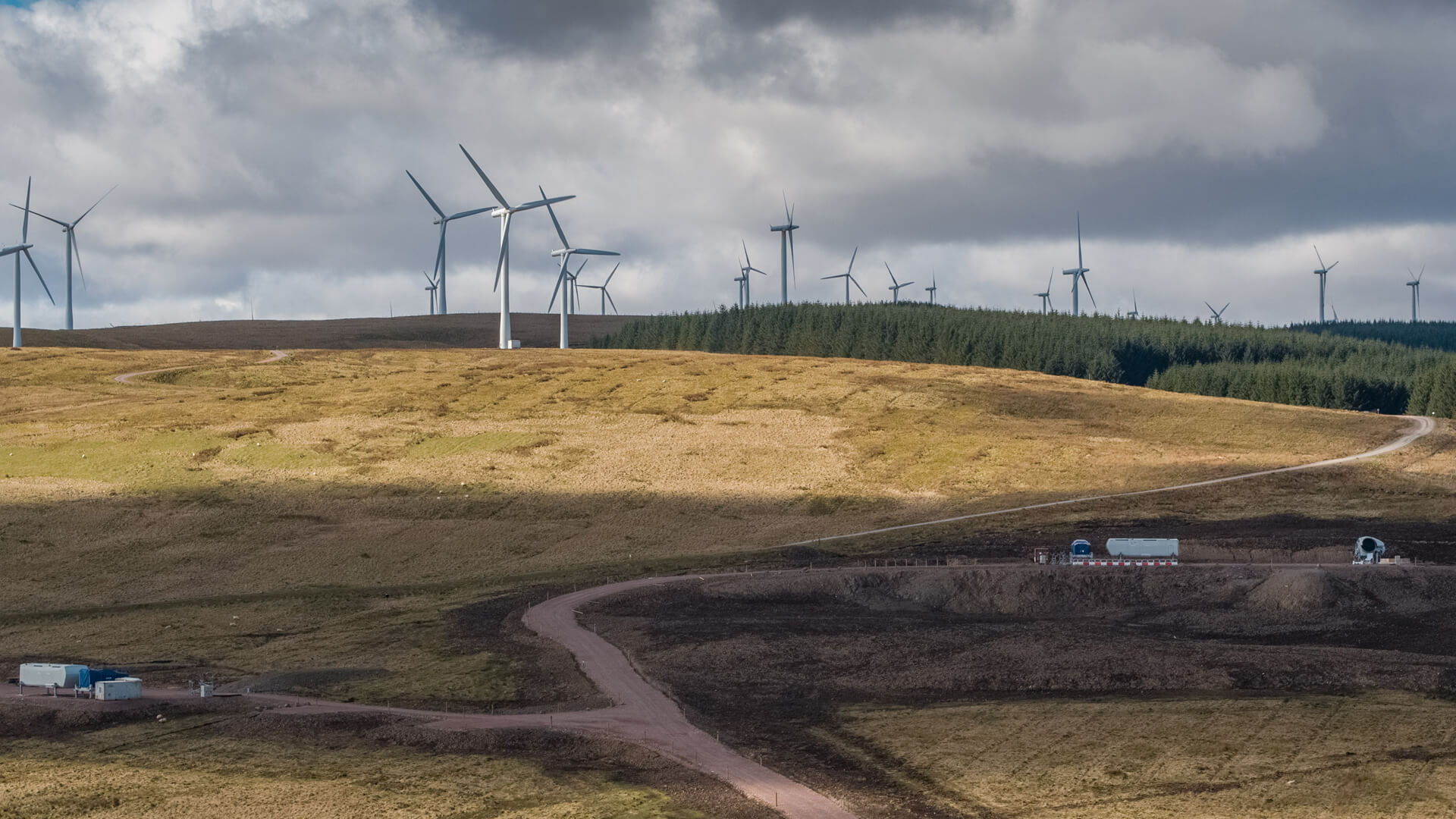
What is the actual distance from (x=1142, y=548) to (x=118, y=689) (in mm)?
60228

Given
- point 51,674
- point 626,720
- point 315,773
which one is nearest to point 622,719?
point 626,720

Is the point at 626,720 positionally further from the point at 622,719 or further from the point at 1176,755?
the point at 1176,755

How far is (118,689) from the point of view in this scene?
200 feet

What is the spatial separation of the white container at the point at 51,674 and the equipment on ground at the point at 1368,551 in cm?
7330

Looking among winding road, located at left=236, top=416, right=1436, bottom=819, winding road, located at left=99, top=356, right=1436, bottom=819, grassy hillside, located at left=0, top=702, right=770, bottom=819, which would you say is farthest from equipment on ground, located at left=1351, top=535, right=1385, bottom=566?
grassy hillside, located at left=0, top=702, right=770, bottom=819

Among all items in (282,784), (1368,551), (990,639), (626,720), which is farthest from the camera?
(1368,551)

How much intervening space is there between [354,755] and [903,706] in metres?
23.2

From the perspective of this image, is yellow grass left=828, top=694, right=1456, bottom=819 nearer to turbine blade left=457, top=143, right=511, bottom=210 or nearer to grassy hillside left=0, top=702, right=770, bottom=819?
grassy hillside left=0, top=702, right=770, bottom=819

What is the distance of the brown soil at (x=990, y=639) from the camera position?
2343 inches

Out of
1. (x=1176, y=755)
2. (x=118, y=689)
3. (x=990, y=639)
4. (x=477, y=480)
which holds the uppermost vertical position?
(x=477, y=480)

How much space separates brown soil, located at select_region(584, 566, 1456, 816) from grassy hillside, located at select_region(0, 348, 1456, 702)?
34.9 ft

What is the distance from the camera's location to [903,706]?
59094 mm

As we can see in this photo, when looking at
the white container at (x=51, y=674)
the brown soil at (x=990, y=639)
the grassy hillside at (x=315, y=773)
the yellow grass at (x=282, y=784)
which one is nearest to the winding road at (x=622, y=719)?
the brown soil at (x=990, y=639)

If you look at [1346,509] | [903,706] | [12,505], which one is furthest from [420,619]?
[1346,509]
